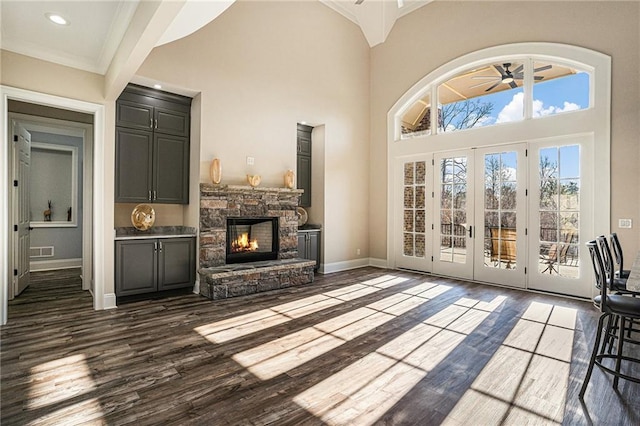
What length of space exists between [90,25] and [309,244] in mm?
4485

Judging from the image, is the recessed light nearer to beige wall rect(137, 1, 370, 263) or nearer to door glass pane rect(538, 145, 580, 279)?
beige wall rect(137, 1, 370, 263)

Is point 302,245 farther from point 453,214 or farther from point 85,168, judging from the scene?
point 85,168

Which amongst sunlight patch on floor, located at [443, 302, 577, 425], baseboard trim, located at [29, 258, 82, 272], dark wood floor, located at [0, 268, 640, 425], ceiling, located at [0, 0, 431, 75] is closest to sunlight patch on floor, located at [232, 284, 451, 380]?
dark wood floor, located at [0, 268, 640, 425]

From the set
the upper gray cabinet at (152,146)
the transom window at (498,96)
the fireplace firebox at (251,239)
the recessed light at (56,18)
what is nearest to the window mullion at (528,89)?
the transom window at (498,96)

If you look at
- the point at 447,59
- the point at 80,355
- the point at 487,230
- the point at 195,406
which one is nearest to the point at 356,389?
the point at 195,406

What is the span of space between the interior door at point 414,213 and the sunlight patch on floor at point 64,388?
5509 millimetres

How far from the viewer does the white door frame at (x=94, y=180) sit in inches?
137

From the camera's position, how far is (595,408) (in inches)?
82.9

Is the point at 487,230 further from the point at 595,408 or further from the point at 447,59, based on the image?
the point at 595,408

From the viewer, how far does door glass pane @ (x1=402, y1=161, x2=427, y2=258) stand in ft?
21.6

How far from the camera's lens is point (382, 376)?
8.32ft

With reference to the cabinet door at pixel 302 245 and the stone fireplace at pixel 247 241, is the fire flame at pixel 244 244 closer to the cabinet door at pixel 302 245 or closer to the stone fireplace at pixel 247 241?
the stone fireplace at pixel 247 241

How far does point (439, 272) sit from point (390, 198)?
1776 mm

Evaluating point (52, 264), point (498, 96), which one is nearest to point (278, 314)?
point (498, 96)
